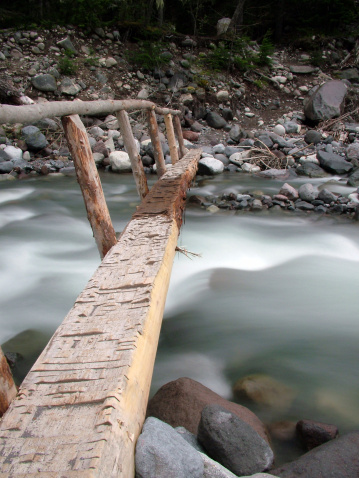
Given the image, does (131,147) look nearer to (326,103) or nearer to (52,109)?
(52,109)

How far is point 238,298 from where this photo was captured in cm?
339

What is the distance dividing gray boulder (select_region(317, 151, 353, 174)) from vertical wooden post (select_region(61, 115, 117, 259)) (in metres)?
6.73

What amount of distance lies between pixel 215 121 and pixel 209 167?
4.41 metres

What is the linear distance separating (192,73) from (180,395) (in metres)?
13.6

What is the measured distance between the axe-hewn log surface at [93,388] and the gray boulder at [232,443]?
29cm

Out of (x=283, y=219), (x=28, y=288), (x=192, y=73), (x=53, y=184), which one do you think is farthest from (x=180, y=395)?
(x=192, y=73)

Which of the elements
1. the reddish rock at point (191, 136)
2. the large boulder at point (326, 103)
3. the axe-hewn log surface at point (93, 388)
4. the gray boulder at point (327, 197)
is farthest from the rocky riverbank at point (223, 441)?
the large boulder at point (326, 103)

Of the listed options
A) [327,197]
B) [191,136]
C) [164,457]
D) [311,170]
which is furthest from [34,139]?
[164,457]

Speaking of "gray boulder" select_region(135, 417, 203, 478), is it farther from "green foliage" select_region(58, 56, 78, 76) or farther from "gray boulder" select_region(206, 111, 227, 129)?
"green foliage" select_region(58, 56, 78, 76)

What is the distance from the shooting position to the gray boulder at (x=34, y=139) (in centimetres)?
916

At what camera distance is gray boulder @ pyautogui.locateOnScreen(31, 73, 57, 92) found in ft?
38.6

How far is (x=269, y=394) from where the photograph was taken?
229cm

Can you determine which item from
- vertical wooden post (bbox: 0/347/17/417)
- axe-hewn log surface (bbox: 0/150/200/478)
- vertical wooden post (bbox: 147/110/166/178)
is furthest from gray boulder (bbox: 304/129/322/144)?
vertical wooden post (bbox: 0/347/17/417)

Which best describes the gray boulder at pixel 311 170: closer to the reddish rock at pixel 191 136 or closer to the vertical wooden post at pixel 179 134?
the vertical wooden post at pixel 179 134
